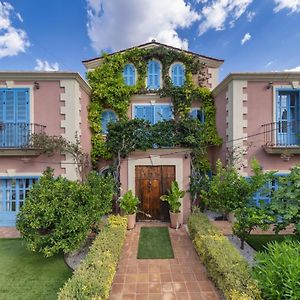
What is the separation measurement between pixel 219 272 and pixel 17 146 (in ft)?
29.3

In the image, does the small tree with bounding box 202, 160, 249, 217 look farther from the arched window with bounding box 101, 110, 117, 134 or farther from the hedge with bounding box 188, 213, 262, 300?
the arched window with bounding box 101, 110, 117, 134

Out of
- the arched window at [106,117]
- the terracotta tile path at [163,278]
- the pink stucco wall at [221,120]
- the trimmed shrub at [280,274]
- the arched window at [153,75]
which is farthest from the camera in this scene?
the arched window at [153,75]

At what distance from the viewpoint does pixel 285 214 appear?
5777 mm

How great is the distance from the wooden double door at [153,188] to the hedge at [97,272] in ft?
10.8

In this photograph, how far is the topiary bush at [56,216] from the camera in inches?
249

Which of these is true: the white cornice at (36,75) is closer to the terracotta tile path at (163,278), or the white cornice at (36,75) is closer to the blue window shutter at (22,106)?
the blue window shutter at (22,106)

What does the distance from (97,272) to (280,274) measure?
11.3 ft

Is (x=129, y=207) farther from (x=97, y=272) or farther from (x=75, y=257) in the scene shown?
(x=97, y=272)

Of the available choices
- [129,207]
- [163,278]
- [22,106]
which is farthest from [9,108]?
[163,278]

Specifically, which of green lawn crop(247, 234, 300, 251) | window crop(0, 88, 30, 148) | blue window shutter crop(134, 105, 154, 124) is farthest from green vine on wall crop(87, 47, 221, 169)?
green lawn crop(247, 234, 300, 251)

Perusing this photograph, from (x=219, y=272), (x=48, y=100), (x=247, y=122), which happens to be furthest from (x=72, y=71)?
(x=219, y=272)

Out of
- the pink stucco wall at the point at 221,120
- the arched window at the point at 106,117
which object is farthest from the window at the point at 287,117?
the arched window at the point at 106,117

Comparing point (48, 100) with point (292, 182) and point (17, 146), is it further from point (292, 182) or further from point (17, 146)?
point (292, 182)

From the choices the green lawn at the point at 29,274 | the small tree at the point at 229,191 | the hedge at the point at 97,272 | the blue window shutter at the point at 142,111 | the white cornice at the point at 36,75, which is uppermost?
the white cornice at the point at 36,75
